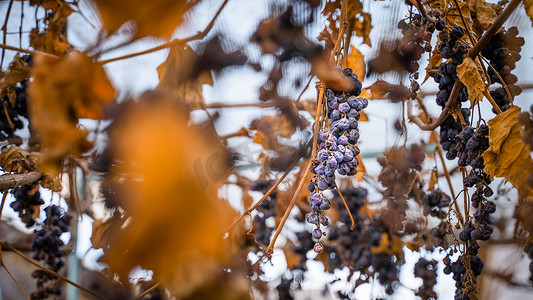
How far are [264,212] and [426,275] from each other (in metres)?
0.48

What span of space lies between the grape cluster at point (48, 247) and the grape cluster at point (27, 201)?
0.04m

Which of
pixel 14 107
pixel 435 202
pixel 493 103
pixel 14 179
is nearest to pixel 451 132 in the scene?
pixel 493 103

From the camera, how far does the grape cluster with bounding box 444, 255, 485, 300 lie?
0.78 m

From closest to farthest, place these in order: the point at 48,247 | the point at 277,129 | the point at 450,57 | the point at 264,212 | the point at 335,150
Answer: the point at 335,150
the point at 450,57
the point at 277,129
the point at 48,247
the point at 264,212

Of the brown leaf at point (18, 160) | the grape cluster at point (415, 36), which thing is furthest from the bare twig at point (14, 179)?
the grape cluster at point (415, 36)

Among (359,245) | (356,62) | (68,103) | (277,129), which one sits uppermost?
(68,103)

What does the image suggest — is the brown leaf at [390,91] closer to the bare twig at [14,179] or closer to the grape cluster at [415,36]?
the grape cluster at [415,36]

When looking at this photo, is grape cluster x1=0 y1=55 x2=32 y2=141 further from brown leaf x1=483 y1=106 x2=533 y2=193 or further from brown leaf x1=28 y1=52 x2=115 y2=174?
brown leaf x1=483 y1=106 x2=533 y2=193

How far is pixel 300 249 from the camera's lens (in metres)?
1.39

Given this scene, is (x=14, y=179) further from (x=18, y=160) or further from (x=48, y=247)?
(x=48, y=247)

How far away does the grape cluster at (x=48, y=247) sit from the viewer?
1.11 m

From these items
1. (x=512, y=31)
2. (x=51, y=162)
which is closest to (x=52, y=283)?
(x=51, y=162)

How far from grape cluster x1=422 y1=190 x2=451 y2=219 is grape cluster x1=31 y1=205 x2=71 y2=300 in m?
0.96

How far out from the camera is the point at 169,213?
204 mm
